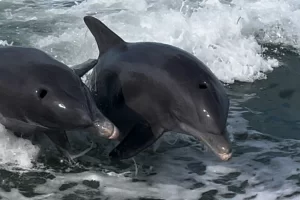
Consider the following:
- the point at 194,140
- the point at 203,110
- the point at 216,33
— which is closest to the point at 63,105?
the point at 203,110

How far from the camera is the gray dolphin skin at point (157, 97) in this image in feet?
19.6

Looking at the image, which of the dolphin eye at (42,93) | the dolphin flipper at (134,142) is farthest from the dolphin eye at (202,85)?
the dolphin eye at (42,93)

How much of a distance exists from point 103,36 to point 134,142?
1997 millimetres

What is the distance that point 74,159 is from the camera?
6.80m

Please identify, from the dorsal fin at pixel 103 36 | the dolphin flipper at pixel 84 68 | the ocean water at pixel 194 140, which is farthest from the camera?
the dorsal fin at pixel 103 36

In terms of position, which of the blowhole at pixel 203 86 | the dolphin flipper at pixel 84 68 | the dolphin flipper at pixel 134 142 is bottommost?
the dolphin flipper at pixel 134 142

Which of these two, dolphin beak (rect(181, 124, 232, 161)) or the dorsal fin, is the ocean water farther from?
the dorsal fin

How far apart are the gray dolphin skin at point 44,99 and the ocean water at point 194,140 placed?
2.13 ft

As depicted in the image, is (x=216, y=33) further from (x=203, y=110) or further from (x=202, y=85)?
(x=203, y=110)

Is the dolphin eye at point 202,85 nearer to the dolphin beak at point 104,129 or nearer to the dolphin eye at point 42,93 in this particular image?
the dolphin beak at point 104,129

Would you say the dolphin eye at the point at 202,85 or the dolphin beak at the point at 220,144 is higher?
Result: the dolphin eye at the point at 202,85

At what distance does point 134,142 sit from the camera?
6.36 meters

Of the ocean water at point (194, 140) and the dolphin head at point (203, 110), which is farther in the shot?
the ocean water at point (194, 140)

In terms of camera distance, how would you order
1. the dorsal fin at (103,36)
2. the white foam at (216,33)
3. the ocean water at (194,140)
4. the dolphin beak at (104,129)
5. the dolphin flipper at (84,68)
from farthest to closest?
the white foam at (216,33)
the dorsal fin at (103,36)
the dolphin flipper at (84,68)
the ocean water at (194,140)
the dolphin beak at (104,129)
